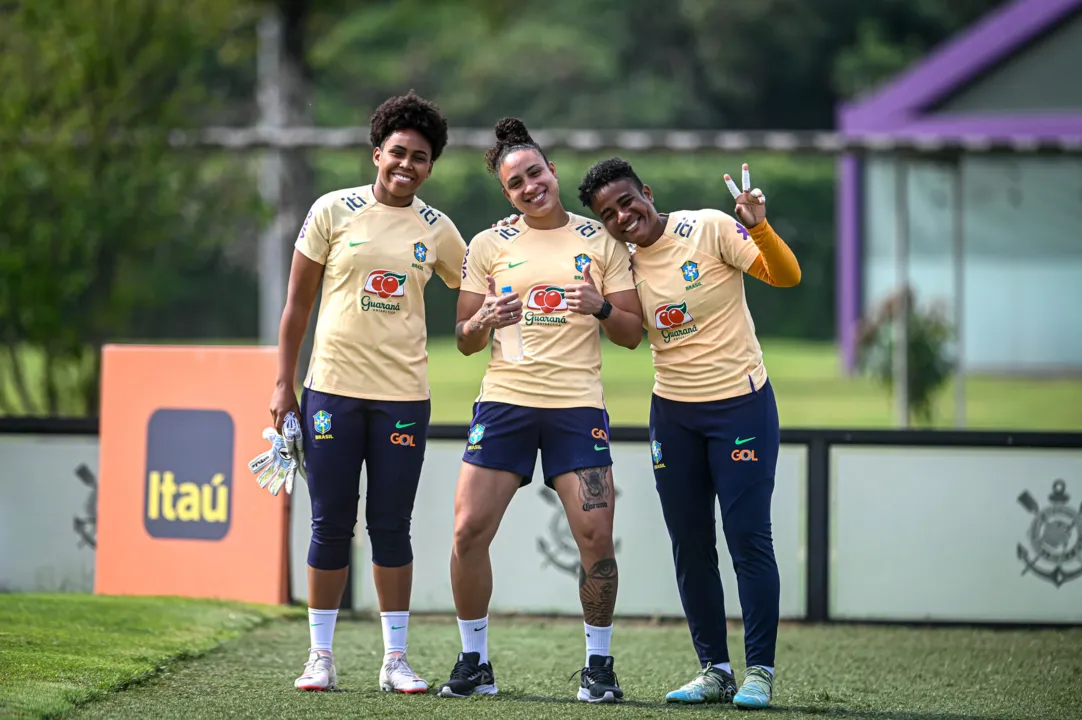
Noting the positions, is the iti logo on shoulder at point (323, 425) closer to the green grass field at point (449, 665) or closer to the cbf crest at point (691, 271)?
the green grass field at point (449, 665)

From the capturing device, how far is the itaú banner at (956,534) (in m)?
6.57

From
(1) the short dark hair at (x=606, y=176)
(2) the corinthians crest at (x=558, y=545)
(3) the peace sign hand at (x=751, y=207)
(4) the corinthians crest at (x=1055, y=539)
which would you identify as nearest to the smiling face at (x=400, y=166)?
(1) the short dark hair at (x=606, y=176)

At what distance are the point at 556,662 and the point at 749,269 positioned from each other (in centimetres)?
187

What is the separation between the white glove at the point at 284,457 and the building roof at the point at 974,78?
16905mm

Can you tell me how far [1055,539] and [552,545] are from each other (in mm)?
2314

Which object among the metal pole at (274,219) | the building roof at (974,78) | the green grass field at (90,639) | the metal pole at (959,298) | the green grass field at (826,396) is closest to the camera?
the green grass field at (90,639)

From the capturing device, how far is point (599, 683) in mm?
4664

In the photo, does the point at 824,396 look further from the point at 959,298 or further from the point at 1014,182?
the point at 959,298

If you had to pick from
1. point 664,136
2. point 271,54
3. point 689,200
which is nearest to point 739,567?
point 664,136

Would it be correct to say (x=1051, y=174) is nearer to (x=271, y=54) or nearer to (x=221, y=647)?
(x=271, y=54)

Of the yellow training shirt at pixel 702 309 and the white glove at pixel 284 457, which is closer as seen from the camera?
the yellow training shirt at pixel 702 309

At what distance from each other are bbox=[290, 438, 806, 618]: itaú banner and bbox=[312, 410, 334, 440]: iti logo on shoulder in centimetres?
202

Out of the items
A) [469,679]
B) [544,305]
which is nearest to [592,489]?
[544,305]

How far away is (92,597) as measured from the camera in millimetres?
6434
